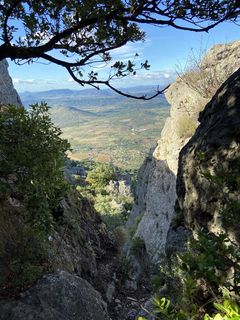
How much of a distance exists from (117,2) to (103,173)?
59838mm

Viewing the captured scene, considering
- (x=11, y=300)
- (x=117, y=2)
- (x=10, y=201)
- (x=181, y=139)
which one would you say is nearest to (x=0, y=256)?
(x=11, y=300)

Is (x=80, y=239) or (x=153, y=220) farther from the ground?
(x=80, y=239)

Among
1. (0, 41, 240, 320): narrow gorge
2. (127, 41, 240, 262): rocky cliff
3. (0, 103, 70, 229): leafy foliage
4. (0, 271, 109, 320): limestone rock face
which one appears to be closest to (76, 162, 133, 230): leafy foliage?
(127, 41, 240, 262): rocky cliff

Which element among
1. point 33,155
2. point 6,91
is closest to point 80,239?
point 33,155

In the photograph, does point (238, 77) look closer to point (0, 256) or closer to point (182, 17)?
point (182, 17)

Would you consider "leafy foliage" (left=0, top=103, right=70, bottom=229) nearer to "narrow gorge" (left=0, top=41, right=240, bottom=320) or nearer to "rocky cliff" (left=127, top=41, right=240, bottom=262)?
"narrow gorge" (left=0, top=41, right=240, bottom=320)

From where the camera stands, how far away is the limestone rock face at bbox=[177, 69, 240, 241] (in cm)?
606

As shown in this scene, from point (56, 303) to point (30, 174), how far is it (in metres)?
2.65

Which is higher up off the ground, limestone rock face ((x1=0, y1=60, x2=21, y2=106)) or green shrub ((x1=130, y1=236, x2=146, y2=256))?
limestone rock face ((x1=0, y1=60, x2=21, y2=106))

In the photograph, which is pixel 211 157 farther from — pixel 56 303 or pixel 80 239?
pixel 80 239

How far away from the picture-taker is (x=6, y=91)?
3125 centimetres

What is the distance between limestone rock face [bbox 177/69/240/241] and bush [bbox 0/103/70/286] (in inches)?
97.3

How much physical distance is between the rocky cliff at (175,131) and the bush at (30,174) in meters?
13.5

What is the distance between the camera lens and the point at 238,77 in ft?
24.7
